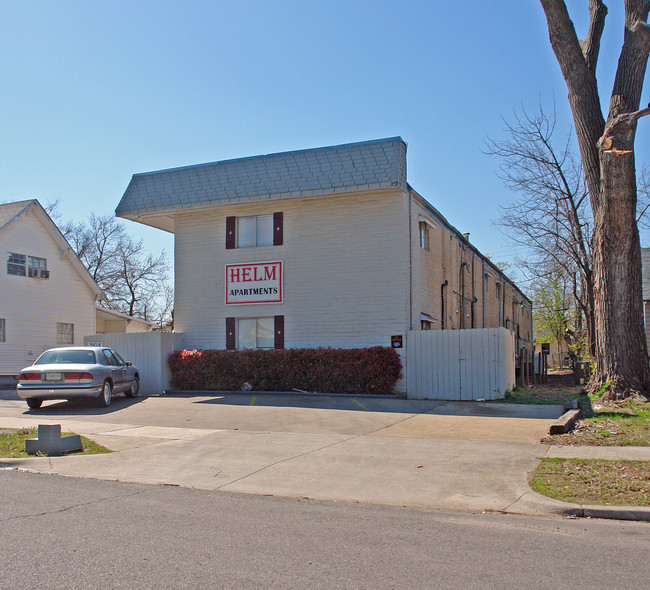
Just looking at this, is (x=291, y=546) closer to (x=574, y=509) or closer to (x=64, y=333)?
(x=574, y=509)

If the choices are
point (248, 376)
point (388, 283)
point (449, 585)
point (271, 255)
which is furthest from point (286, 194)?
point (449, 585)

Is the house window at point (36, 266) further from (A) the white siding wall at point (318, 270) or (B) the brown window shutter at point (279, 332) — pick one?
(B) the brown window shutter at point (279, 332)

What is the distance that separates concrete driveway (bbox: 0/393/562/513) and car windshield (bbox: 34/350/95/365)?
1.17m

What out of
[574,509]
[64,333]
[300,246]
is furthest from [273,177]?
[574,509]

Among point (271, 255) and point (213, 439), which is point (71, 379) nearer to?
point (213, 439)

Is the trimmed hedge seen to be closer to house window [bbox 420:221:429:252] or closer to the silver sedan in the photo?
the silver sedan

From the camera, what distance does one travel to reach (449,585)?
13.8 feet

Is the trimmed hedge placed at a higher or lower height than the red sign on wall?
lower

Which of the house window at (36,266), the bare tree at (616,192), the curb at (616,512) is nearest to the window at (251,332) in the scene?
the bare tree at (616,192)

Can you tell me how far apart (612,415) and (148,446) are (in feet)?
28.5

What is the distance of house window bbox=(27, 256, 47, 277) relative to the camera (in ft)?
87.5

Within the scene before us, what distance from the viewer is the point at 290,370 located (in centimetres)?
1912

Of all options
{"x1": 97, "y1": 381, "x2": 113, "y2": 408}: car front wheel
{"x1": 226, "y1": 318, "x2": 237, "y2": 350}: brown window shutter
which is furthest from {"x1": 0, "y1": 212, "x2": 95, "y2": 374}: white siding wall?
{"x1": 97, "y1": 381, "x2": 113, "y2": 408}: car front wheel

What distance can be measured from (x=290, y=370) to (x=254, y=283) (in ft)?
11.5
